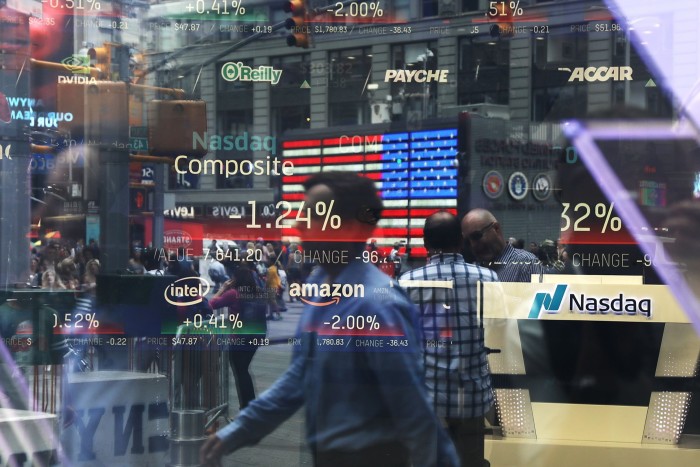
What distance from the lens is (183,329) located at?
12.9ft

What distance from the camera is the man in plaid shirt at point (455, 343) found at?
3.76 m

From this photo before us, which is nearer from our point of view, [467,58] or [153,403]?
[467,58]

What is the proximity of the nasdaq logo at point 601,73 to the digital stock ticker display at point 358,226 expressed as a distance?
1cm

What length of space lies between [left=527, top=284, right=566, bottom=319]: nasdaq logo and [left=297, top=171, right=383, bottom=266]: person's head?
740mm

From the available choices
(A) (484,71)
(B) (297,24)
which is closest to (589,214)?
(A) (484,71)

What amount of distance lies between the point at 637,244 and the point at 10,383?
2.70 metres

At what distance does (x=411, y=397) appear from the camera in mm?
3711

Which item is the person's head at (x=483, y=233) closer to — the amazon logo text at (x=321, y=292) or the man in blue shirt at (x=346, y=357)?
the man in blue shirt at (x=346, y=357)

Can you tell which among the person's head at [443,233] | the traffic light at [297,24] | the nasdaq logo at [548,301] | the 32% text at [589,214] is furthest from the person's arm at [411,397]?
the traffic light at [297,24]

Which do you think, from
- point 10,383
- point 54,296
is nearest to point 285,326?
point 54,296

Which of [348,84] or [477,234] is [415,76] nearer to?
[348,84]

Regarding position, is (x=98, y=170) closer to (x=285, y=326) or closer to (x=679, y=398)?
(x=285, y=326)

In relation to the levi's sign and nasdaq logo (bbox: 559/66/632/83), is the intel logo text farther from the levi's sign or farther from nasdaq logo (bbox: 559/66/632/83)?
nasdaq logo (bbox: 559/66/632/83)

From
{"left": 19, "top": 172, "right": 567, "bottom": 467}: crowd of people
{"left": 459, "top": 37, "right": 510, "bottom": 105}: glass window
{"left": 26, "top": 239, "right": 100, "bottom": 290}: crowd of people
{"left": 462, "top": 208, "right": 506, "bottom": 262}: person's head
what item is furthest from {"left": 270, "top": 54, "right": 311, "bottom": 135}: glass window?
{"left": 26, "top": 239, "right": 100, "bottom": 290}: crowd of people
